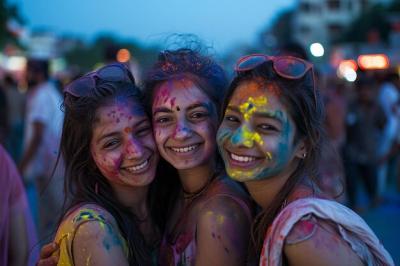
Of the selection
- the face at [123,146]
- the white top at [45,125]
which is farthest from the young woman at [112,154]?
the white top at [45,125]

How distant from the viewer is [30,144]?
6.12 metres

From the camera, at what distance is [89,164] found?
2.40 metres

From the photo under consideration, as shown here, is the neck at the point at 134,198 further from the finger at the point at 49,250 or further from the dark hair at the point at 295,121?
the dark hair at the point at 295,121

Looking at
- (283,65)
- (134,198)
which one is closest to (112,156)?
(134,198)

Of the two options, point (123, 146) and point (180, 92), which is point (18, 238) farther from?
point (180, 92)

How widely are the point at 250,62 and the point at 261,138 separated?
298 mm

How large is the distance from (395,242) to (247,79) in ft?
18.0

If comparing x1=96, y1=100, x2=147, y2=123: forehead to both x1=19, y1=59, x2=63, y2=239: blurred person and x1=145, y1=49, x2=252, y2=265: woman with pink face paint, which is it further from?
x1=19, y1=59, x2=63, y2=239: blurred person

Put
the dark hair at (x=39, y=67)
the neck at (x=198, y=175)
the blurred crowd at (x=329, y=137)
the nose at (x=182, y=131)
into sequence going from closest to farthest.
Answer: the nose at (x=182, y=131) < the neck at (x=198, y=175) < the blurred crowd at (x=329, y=137) < the dark hair at (x=39, y=67)

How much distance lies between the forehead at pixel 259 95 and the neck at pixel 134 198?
668mm

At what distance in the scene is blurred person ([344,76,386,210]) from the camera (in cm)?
817

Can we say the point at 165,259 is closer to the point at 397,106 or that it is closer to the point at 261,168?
the point at 261,168

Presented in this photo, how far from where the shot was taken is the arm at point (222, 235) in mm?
2008

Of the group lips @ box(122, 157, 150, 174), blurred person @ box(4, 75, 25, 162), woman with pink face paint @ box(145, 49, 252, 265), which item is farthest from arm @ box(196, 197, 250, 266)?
blurred person @ box(4, 75, 25, 162)
